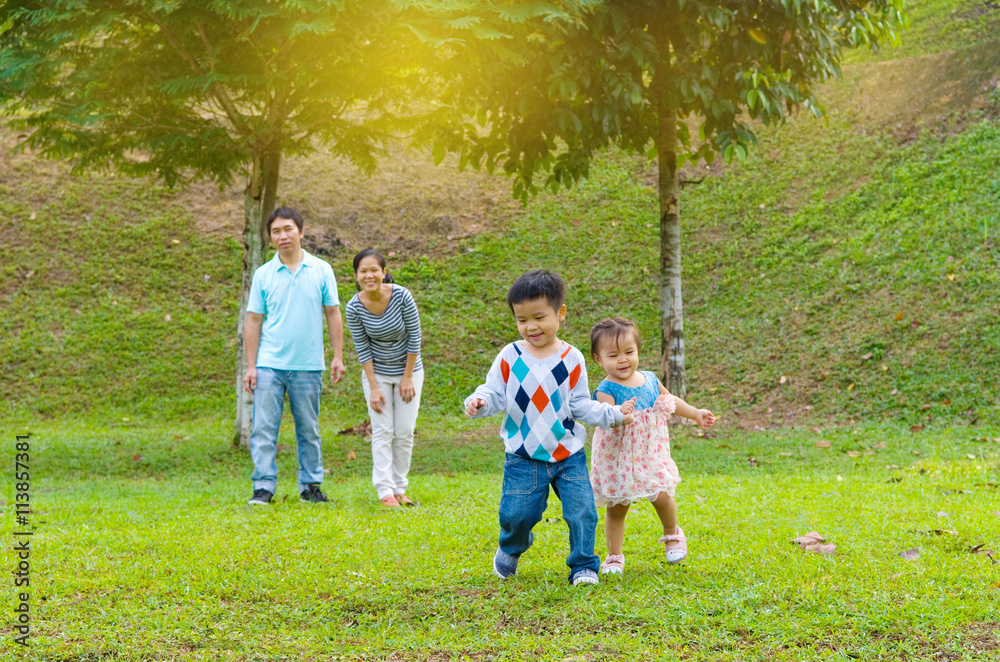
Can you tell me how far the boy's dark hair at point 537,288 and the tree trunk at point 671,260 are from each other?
6.71m

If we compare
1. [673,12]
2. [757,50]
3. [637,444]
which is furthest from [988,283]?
[637,444]

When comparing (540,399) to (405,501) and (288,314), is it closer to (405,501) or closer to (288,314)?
(405,501)

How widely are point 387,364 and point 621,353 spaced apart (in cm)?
247

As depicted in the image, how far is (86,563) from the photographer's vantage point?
429 cm

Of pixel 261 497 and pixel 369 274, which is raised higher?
pixel 369 274

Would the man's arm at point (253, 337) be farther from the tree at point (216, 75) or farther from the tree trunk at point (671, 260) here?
the tree trunk at point (671, 260)

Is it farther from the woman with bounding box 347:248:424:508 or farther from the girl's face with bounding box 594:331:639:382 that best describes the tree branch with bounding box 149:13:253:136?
the girl's face with bounding box 594:331:639:382

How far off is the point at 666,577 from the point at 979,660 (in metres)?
1.36

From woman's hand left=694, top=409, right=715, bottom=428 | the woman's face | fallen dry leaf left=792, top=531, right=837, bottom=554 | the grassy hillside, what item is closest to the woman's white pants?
the woman's face

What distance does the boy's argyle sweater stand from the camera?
155 inches

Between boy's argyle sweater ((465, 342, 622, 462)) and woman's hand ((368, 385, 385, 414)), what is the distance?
2201 mm

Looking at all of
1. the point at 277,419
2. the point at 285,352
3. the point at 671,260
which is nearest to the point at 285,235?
the point at 285,352

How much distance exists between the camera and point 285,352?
6.07m

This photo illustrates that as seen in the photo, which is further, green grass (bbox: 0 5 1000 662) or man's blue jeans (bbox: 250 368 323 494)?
man's blue jeans (bbox: 250 368 323 494)
